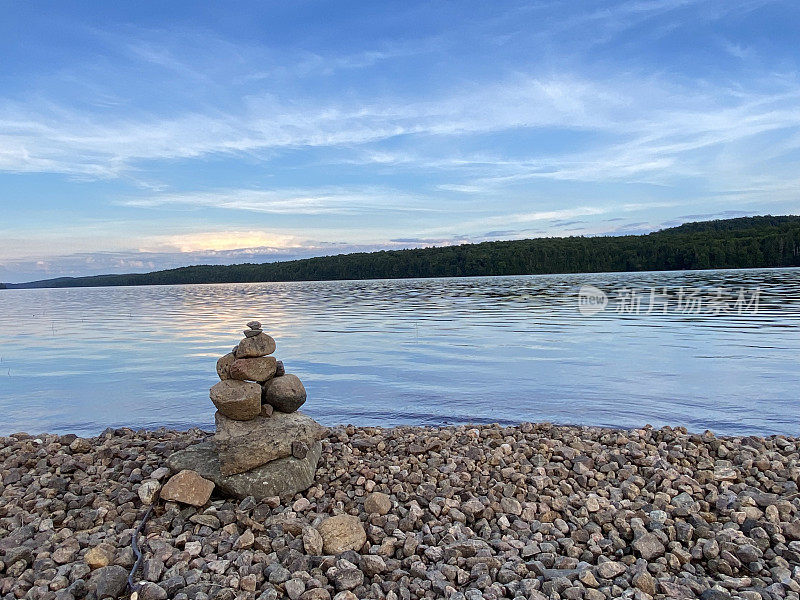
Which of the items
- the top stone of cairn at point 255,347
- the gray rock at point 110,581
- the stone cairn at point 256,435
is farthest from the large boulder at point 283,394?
the gray rock at point 110,581

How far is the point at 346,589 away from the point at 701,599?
3.01 metres

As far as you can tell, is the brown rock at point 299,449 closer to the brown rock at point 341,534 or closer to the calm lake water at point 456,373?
the brown rock at point 341,534

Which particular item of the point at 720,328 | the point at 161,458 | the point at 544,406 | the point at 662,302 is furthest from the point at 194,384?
the point at 662,302

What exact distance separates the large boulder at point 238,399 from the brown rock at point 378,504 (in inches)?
86.0

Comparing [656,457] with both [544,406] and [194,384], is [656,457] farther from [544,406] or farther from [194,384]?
[194,384]

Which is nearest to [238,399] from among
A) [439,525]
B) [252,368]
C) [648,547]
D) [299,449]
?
[252,368]

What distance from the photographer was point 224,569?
5.34 metres

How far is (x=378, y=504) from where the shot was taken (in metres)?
6.45

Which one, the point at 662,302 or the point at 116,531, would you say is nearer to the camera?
the point at 116,531

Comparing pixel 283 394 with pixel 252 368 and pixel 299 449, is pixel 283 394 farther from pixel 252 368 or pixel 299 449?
pixel 299 449

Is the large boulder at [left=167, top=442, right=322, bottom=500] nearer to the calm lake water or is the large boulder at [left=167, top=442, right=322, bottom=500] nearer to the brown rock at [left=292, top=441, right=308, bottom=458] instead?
the brown rock at [left=292, top=441, right=308, bottom=458]

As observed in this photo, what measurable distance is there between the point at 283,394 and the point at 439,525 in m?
2.98

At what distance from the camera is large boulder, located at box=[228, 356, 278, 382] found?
26.0 ft

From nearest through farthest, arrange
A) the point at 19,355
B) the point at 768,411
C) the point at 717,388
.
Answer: the point at 768,411
the point at 717,388
the point at 19,355
